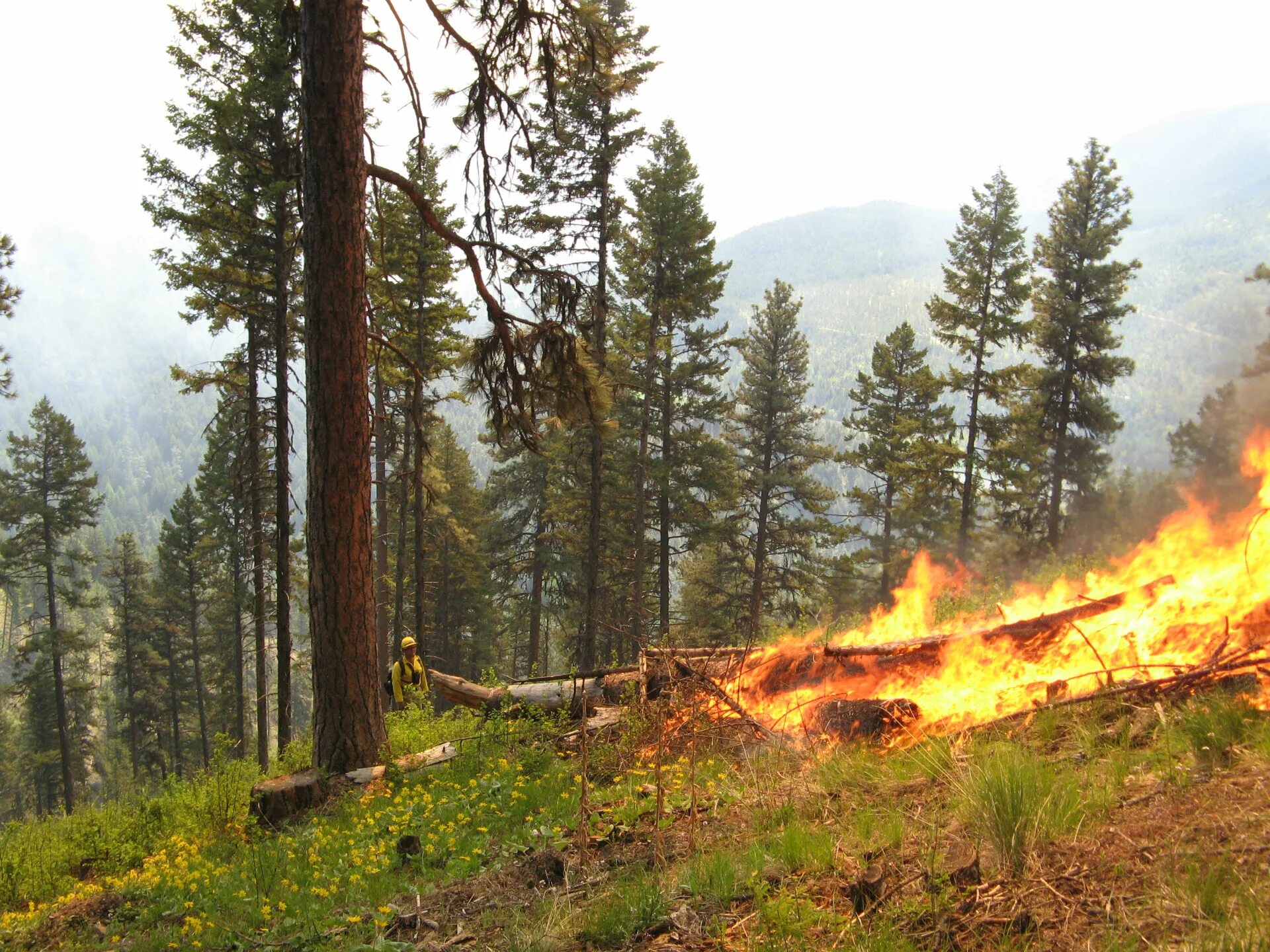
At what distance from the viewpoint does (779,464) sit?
3056 cm

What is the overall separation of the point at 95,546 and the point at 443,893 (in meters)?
153

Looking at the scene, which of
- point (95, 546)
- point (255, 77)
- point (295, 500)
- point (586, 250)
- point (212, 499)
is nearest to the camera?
point (295, 500)

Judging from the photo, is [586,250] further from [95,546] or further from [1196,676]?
[95,546]

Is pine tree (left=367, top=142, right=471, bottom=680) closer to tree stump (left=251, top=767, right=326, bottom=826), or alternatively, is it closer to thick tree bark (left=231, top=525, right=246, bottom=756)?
thick tree bark (left=231, top=525, right=246, bottom=756)

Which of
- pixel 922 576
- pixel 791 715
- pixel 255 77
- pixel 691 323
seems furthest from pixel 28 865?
pixel 691 323

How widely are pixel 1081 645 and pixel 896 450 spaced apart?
90.6 feet

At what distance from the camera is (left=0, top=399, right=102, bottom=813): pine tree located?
28.3m

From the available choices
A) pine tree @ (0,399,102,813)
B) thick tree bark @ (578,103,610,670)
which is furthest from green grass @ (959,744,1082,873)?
pine tree @ (0,399,102,813)

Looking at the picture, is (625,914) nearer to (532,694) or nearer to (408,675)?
(532,694)

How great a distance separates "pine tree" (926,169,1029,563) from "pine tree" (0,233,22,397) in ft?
87.9

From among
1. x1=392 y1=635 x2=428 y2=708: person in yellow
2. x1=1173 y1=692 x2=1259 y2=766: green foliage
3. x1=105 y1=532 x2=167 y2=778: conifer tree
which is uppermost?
x1=1173 y1=692 x2=1259 y2=766: green foliage

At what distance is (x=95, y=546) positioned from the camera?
126625 mm

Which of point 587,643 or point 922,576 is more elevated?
point 922,576

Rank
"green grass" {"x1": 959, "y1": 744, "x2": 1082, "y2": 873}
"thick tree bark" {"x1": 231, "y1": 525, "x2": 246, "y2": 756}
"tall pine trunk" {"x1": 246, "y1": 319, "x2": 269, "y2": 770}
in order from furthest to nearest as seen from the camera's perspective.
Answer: "thick tree bark" {"x1": 231, "y1": 525, "x2": 246, "y2": 756}
"tall pine trunk" {"x1": 246, "y1": 319, "x2": 269, "y2": 770}
"green grass" {"x1": 959, "y1": 744, "x2": 1082, "y2": 873}
